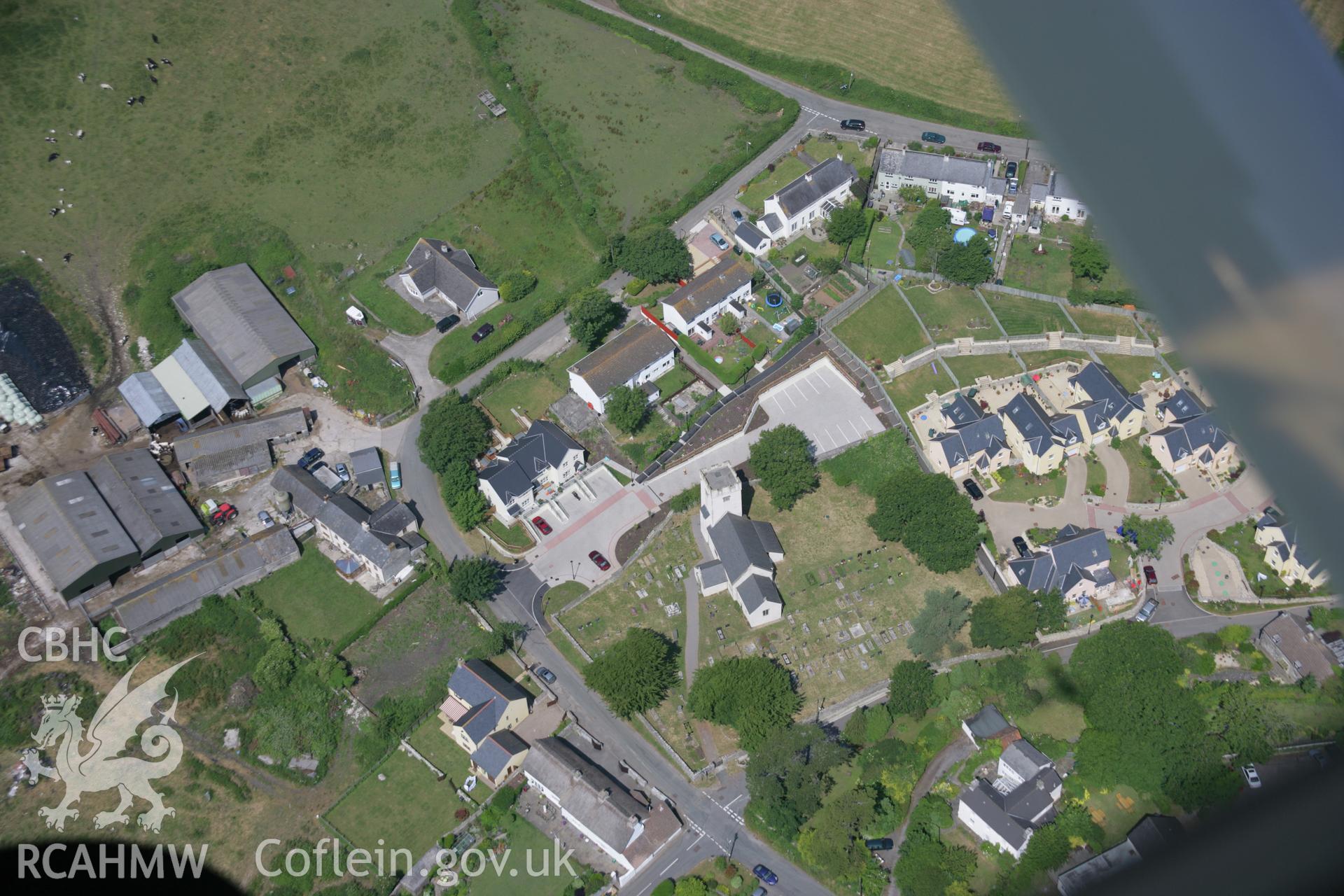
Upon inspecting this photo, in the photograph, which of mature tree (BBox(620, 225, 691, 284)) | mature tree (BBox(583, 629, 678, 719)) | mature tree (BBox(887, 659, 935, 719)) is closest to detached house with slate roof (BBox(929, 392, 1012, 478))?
mature tree (BBox(887, 659, 935, 719))

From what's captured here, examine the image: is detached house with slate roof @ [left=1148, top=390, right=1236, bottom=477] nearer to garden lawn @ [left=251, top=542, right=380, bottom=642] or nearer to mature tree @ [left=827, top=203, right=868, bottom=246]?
mature tree @ [left=827, top=203, right=868, bottom=246]

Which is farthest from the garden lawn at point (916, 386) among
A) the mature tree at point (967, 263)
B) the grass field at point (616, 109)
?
the grass field at point (616, 109)

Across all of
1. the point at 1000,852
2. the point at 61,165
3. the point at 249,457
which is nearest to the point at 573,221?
the point at 249,457

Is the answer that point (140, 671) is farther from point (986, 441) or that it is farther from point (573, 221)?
point (986, 441)

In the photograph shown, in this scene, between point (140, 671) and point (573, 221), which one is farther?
point (573, 221)

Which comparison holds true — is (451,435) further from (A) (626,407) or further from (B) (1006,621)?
(B) (1006,621)

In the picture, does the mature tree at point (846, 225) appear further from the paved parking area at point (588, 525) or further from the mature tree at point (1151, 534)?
the mature tree at point (1151, 534)
